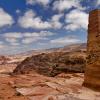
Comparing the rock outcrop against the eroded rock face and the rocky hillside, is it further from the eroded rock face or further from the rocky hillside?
the eroded rock face

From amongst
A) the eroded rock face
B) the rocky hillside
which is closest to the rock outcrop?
the rocky hillside

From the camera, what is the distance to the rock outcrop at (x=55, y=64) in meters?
24.1

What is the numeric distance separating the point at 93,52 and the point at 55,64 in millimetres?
16811

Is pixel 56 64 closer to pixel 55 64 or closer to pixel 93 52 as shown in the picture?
pixel 55 64

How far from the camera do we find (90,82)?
10.0m

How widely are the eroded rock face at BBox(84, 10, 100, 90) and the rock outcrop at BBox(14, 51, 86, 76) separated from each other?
12.4 meters

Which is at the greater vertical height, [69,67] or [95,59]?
[95,59]

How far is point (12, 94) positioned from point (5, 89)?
1103mm

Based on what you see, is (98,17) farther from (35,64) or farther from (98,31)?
(35,64)

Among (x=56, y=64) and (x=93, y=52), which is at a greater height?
(x=93, y=52)

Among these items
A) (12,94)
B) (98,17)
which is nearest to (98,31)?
(98,17)

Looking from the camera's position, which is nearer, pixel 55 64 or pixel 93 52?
pixel 93 52

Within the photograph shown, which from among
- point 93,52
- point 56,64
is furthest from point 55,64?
point 93,52

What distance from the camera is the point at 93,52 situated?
1006 cm
